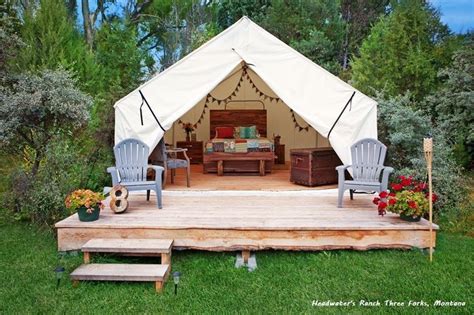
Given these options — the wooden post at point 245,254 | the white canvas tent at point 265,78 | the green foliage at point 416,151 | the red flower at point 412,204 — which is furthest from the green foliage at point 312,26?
the wooden post at point 245,254

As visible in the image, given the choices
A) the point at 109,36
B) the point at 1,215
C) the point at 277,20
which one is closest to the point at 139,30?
the point at 109,36

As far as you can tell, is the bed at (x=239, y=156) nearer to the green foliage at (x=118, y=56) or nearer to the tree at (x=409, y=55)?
the tree at (x=409, y=55)

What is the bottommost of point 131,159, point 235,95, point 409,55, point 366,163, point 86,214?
point 86,214

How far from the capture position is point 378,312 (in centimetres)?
329

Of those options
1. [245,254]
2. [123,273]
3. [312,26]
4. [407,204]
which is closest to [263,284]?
[245,254]

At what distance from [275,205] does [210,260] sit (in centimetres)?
148

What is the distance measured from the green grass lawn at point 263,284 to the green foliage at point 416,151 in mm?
1643

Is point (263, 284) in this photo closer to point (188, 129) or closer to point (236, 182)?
point (236, 182)

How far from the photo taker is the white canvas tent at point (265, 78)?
21.0ft

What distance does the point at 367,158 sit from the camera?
222 inches

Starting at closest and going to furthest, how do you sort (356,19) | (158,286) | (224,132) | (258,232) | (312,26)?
(158,286) < (258,232) < (224,132) < (312,26) < (356,19)

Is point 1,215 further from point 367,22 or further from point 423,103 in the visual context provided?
point 367,22

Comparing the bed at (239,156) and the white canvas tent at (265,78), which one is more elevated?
the white canvas tent at (265,78)

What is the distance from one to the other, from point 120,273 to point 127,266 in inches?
6.5
